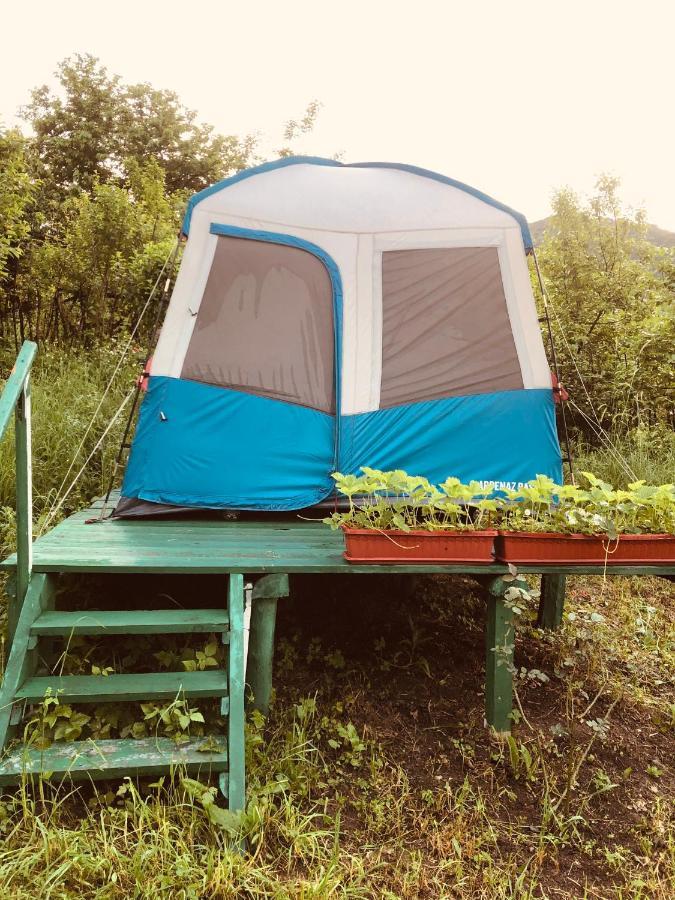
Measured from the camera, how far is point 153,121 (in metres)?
13.8

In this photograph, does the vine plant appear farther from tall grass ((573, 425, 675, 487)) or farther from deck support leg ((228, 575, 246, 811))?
tall grass ((573, 425, 675, 487))

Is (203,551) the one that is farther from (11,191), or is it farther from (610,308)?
(610,308)

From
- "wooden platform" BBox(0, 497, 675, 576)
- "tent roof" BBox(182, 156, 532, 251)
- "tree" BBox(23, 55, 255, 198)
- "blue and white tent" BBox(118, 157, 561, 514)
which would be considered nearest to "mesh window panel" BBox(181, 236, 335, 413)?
"blue and white tent" BBox(118, 157, 561, 514)

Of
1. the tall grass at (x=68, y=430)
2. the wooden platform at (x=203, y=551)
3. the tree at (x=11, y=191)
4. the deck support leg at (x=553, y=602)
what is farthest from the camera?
the tree at (x=11, y=191)

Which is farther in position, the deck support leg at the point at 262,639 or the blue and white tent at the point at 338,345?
the blue and white tent at the point at 338,345

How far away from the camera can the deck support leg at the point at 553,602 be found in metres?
3.25

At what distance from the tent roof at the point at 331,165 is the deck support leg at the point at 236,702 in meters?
2.14

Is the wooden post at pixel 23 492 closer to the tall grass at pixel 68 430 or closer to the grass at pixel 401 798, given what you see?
the grass at pixel 401 798

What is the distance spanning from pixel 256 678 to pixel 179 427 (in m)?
1.37

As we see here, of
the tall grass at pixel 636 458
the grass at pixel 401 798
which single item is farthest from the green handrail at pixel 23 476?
the tall grass at pixel 636 458

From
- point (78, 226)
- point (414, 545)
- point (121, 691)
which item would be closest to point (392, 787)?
point (414, 545)

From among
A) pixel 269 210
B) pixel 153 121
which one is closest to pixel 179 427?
pixel 269 210

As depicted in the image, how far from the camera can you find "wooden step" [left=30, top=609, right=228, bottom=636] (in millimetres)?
2020

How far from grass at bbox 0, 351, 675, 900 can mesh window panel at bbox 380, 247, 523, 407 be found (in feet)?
4.42
